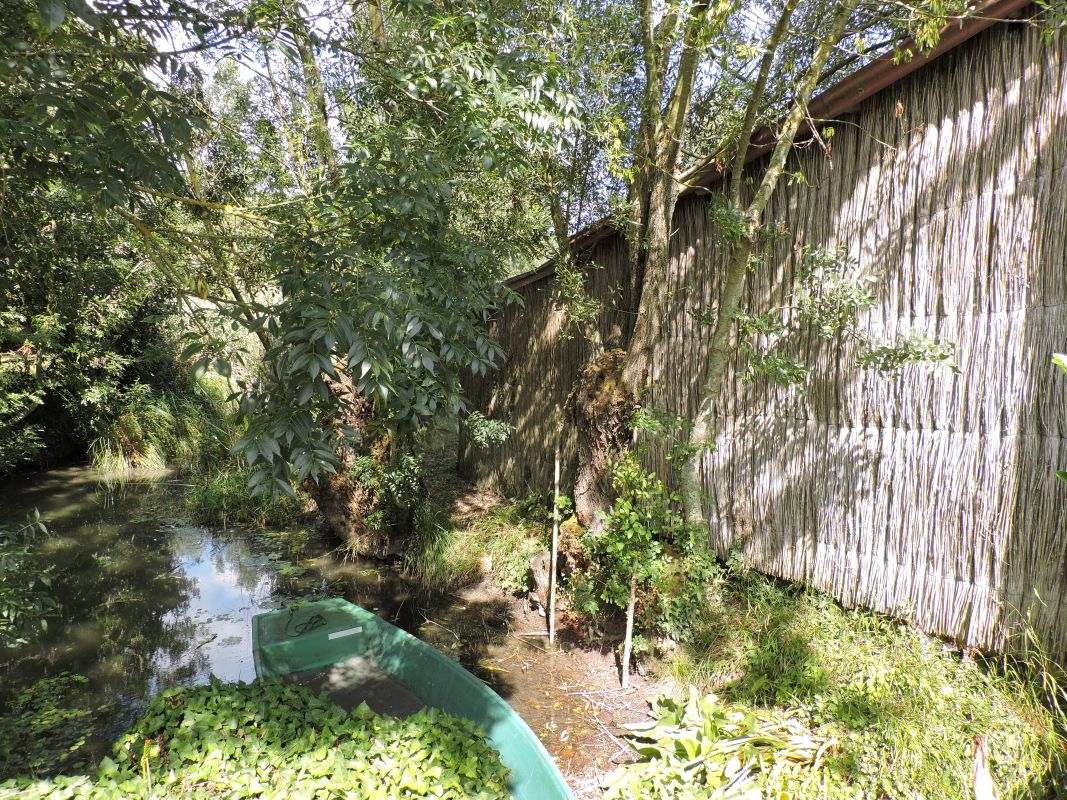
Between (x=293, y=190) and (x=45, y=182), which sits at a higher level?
(x=293, y=190)

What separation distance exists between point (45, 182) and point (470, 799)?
3.98 metres

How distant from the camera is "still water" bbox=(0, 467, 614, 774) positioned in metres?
4.33

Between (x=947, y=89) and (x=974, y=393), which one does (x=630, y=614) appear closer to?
(x=974, y=393)

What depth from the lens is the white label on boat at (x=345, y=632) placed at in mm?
4367

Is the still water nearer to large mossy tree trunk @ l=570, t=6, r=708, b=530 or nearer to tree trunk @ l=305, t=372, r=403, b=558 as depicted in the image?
tree trunk @ l=305, t=372, r=403, b=558

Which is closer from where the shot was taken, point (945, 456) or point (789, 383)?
point (945, 456)

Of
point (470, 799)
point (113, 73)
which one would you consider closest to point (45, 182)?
point (113, 73)

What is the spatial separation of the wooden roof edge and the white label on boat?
4.16m

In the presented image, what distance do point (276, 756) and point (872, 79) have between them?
15.7 ft

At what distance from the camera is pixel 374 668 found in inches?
168

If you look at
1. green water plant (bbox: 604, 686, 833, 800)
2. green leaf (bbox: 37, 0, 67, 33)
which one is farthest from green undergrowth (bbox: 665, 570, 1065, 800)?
green leaf (bbox: 37, 0, 67, 33)

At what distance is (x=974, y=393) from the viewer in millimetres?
3223

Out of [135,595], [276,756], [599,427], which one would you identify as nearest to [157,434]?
[135,595]

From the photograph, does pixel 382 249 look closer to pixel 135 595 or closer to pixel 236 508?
pixel 135 595
